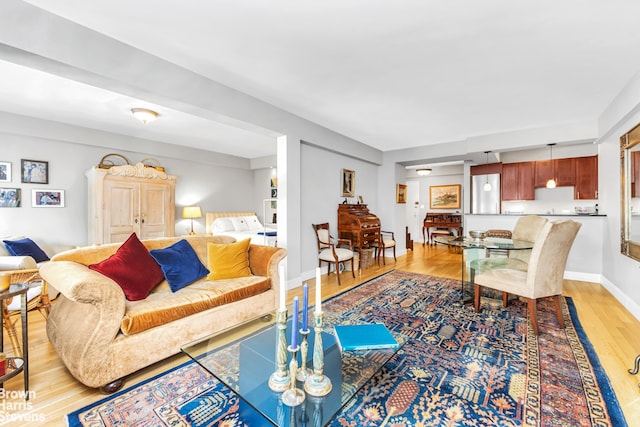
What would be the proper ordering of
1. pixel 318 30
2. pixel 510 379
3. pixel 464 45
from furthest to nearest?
pixel 464 45, pixel 318 30, pixel 510 379

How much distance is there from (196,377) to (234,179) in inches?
236

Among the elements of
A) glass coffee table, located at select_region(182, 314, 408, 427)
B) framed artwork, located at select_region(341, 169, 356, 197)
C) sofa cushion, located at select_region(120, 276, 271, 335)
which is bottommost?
glass coffee table, located at select_region(182, 314, 408, 427)

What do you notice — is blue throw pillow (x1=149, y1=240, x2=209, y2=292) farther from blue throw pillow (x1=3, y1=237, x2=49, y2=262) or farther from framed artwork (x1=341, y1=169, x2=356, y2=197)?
framed artwork (x1=341, y1=169, x2=356, y2=197)

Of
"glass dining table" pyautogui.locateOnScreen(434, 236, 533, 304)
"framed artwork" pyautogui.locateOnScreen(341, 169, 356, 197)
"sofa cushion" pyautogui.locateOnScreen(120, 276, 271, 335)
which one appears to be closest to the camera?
"sofa cushion" pyautogui.locateOnScreen(120, 276, 271, 335)

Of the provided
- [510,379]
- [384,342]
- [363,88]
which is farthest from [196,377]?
[363,88]

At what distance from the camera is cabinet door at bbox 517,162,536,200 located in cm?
624

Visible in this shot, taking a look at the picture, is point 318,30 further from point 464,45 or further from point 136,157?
point 136,157

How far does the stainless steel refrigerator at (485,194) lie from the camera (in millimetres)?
6438

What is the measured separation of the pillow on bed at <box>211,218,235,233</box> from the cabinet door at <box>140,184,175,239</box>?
1082mm

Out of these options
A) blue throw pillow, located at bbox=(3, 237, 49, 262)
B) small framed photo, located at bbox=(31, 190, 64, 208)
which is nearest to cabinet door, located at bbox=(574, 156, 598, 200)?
blue throw pillow, located at bbox=(3, 237, 49, 262)

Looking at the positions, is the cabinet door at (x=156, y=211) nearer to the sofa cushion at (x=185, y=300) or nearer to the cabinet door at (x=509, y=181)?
the sofa cushion at (x=185, y=300)

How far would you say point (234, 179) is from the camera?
24.0 feet

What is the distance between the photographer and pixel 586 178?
5.79 metres

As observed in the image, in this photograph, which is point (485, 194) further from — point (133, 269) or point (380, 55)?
point (133, 269)
